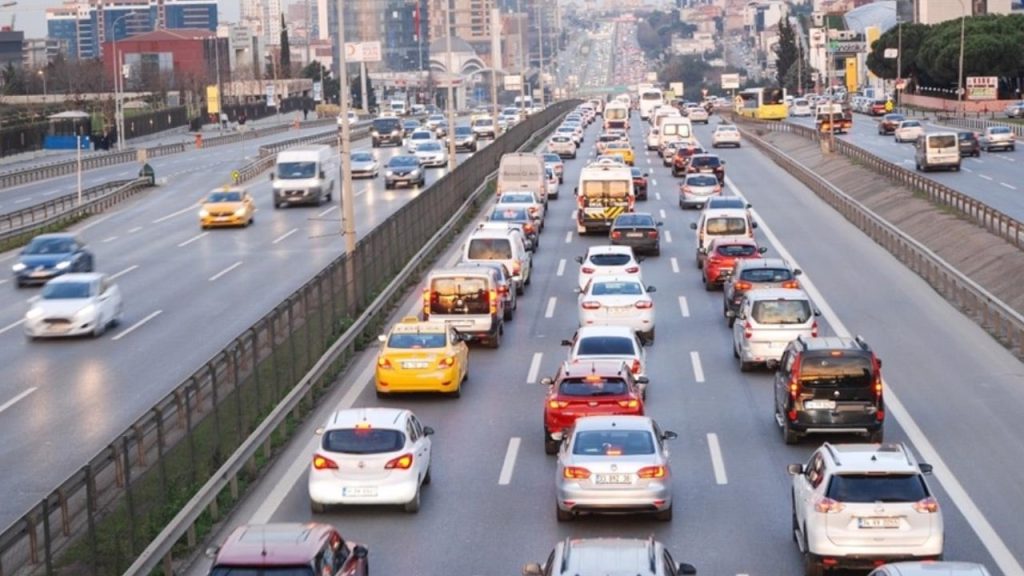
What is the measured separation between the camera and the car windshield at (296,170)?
71.7 m

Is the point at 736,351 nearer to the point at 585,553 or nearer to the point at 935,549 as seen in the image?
the point at 935,549

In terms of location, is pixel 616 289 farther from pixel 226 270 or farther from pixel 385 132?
pixel 385 132

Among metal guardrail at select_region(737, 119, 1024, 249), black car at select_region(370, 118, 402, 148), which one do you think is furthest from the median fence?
black car at select_region(370, 118, 402, 148)

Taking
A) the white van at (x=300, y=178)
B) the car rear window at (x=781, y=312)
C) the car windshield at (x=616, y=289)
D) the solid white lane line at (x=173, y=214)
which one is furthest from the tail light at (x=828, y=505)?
the white van at (x=300, y=178)

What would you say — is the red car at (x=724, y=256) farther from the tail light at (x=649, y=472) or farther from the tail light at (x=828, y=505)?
the tail light at (x=828, y=505)

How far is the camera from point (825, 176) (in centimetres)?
8225

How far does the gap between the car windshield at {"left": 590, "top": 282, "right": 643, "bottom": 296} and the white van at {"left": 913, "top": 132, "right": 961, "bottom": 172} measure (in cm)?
4462

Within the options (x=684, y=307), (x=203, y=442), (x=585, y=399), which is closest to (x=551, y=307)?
(x=684, y=307)

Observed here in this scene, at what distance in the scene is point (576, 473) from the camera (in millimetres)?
22016

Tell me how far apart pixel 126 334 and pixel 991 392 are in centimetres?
1928

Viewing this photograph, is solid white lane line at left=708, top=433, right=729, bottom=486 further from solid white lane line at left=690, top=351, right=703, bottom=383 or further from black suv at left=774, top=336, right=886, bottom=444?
solid white lane line at left=690, top=351, right=703, bottom=383

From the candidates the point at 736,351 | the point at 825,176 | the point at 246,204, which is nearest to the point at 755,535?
the point at 736,351

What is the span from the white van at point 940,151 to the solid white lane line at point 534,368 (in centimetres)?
4676

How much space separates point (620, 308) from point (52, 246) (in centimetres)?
2046
